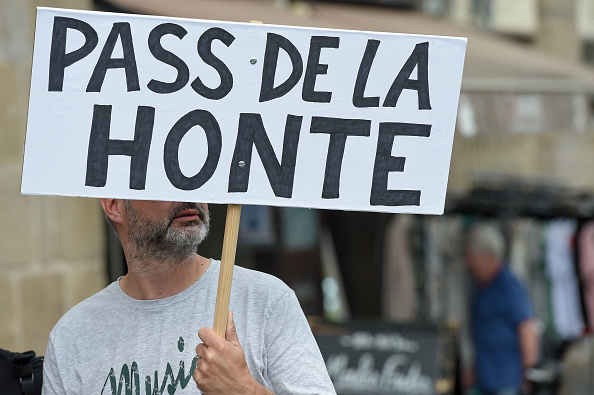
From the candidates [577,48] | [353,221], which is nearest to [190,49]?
[353,221]

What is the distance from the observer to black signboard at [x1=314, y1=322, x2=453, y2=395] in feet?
→ 19.6

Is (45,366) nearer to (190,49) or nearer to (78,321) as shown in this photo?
(78,321)

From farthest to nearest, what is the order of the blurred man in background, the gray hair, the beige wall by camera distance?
the gray hair
the blurred man in background
the beige wall

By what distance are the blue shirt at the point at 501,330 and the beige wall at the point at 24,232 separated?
9.23 feet

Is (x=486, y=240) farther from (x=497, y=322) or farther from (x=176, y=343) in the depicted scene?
(x=176, y=343)

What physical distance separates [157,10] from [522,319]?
3128 millimetres

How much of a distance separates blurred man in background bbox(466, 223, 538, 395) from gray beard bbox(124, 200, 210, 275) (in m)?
4.52

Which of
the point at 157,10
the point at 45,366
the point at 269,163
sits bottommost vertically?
the point at 45,366

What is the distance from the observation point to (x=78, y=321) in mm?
2328

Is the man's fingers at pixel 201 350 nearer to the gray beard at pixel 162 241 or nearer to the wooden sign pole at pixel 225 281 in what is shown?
the wooden sign pole at pixel 225 281

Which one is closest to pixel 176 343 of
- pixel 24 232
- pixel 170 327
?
pixel 170 327

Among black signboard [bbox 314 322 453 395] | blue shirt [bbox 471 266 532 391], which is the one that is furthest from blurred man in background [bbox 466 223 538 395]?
black signboard [bbox 314 322 453 395]

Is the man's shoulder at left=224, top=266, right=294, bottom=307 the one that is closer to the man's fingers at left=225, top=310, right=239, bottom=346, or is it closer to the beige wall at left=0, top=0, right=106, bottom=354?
the man's fingers at left=225, top=310, right=239, bottom=346

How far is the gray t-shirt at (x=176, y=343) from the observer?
214cm
